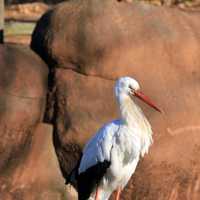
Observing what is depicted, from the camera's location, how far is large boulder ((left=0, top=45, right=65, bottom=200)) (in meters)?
6.91

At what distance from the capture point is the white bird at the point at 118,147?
6129 millimetres

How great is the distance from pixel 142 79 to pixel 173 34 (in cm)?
46

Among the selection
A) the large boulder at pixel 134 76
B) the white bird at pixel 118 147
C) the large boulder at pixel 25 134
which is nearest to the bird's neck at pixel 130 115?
the white bird at pixel 118 147

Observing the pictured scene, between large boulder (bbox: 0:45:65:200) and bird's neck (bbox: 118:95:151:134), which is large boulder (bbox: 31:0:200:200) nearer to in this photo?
large boulder (bbox: 0:45:65:200)

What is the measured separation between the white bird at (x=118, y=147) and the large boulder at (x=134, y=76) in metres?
0.64

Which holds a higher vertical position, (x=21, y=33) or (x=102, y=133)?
(x=102, y=133)

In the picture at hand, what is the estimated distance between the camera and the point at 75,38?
6.94 m

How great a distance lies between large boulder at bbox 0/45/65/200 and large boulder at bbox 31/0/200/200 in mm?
111

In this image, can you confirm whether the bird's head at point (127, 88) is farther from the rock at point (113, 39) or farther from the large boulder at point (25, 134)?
the large boulder at point (25, 134)

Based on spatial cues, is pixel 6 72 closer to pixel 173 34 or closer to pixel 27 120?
pixel 27 120

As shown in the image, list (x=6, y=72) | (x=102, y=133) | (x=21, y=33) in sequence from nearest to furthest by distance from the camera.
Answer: (x=102, y=133) < (x=6, y=72) < (x=21, y=33)

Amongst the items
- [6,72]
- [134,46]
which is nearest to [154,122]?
[134,46]

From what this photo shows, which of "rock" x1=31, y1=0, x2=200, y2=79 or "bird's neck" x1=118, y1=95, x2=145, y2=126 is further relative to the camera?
"rock" x1=31, y1=0, x2=200, y2=79

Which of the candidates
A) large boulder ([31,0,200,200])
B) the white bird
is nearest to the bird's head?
the white bird
